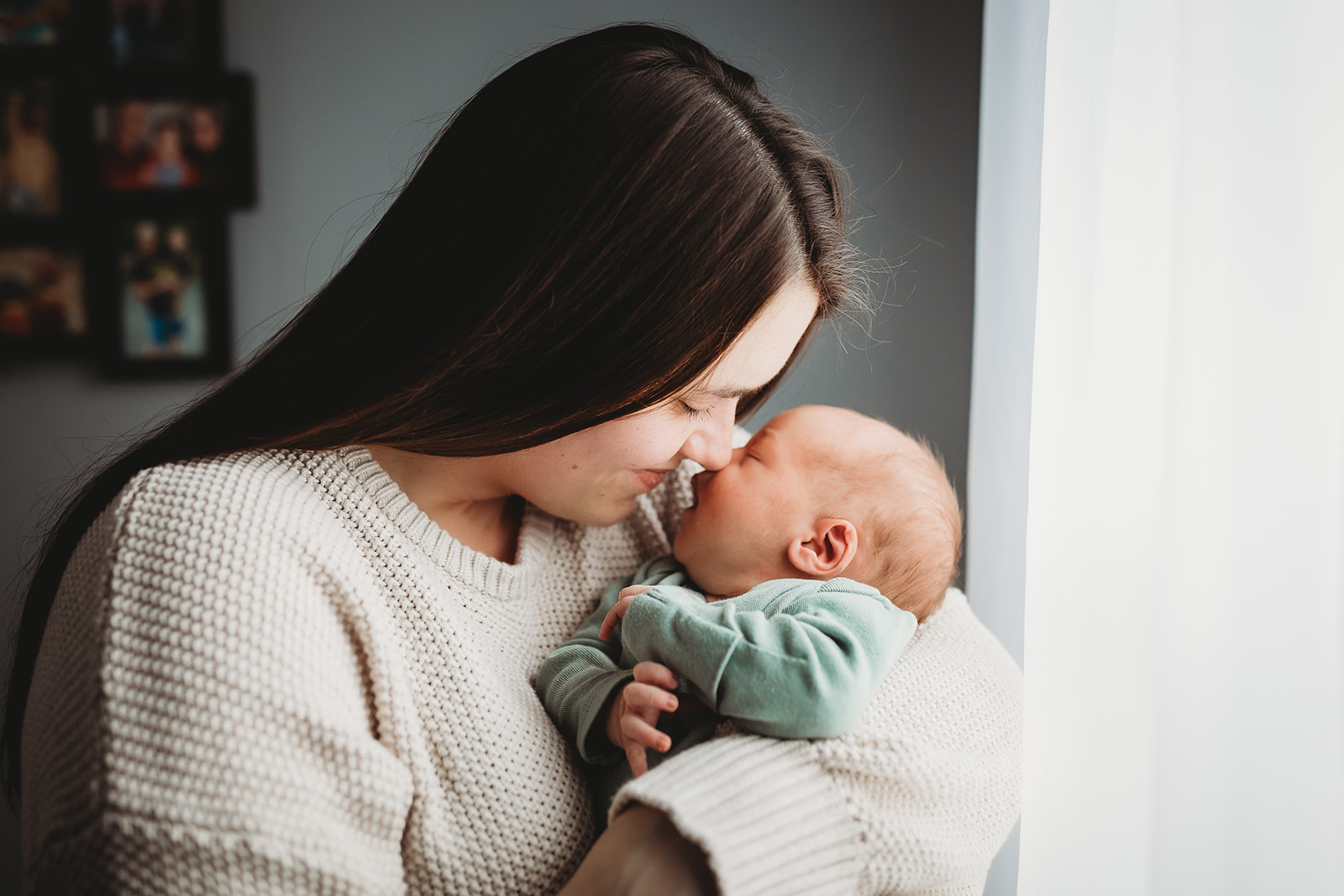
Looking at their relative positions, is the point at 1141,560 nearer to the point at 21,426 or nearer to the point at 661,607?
the point at 661,607

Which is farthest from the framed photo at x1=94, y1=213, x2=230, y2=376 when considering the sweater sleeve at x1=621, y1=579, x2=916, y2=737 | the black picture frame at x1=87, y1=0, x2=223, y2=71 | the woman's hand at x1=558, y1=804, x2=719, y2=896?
the woman's hand at x1=558, y1=804, x2=719, y2=896

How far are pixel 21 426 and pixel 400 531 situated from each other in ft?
6.23

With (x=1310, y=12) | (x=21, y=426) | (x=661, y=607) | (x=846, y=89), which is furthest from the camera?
(x=21, y=426)

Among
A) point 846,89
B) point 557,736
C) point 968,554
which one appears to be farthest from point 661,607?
point 846,89

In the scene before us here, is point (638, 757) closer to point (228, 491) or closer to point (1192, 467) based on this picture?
point (228, 491)

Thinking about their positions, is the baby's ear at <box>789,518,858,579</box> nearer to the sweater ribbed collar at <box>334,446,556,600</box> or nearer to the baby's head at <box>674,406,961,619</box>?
the baby's head at <box>674,406,961,619</box>

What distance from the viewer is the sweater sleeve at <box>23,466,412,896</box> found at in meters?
0.65

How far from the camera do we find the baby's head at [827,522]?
1060mm

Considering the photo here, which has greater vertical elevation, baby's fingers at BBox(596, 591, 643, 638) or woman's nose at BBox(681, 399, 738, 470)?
woman's nose at BBox(681, 399, 738, 470)

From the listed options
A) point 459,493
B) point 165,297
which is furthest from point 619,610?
point 165,297

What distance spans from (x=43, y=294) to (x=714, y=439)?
2.03 metres

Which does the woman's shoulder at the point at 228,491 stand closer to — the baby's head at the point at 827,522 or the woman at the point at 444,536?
Answer: the woman at the point at 444,536

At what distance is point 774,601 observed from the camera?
94 centimetres

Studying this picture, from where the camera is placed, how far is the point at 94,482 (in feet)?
3.07
